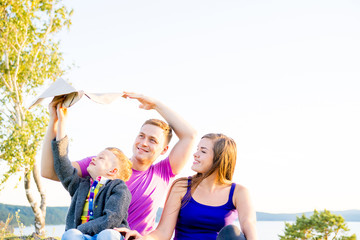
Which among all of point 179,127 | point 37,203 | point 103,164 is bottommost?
point 37,203

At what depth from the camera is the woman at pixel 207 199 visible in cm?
270

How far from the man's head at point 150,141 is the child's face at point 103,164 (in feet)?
1.28

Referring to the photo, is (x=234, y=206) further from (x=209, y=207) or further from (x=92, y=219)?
(x=92, y=219)

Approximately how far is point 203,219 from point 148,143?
0.75 metres

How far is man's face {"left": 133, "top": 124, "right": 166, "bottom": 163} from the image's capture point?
3170mm

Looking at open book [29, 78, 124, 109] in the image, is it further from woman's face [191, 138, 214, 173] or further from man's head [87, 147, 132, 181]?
woman's face [191, 138, 214, 173]

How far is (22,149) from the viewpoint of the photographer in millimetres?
9695

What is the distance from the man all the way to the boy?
215 millimetres

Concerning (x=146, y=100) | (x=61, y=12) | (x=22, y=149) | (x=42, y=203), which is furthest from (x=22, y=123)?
(x=146, y=100)

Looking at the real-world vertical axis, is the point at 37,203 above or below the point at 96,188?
below

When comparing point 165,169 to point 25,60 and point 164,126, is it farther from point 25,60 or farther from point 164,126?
point 25,60

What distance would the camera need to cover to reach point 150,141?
3182mm

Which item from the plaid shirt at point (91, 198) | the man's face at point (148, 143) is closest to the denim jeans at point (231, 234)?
the plaid shirt at point (91, 198)

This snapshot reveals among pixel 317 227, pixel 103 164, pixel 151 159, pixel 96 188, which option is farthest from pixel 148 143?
pixel 317 227
